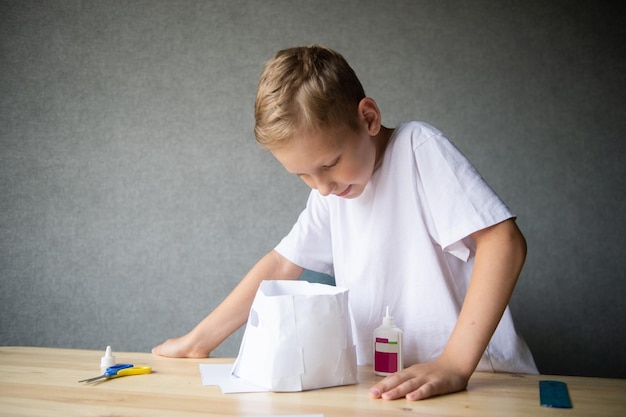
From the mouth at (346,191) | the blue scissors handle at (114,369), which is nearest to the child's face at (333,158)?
the mouth at (346,191)

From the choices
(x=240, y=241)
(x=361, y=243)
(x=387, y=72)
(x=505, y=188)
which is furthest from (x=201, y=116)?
(x=361, y=243)

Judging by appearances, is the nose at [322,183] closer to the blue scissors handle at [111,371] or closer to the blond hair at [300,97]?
the blond hair at [300,97]

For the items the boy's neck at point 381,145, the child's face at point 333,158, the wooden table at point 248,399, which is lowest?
the wooden table at point 248,399

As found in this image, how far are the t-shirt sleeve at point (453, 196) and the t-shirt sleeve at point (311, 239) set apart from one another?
0.95 ft

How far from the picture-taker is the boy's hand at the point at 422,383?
79 centimetres

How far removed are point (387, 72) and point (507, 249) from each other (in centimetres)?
144

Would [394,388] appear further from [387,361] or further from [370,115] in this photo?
[370,115]

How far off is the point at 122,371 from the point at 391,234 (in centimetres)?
55

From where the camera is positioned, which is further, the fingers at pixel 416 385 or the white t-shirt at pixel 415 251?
the white t-shirt at pixel 415 251

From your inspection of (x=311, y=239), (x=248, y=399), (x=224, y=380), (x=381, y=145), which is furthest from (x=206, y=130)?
(x=248, y=399)

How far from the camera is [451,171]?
3.31ft

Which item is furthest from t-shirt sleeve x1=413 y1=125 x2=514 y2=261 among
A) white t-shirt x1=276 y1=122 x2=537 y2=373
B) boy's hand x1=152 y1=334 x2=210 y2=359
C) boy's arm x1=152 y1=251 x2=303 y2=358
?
boy's hand x1=152 y1=334 x2=210 y2=359

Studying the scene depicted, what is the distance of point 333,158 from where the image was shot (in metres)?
0.98

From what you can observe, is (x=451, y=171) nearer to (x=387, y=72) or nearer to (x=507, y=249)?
(x=507, y=249)
